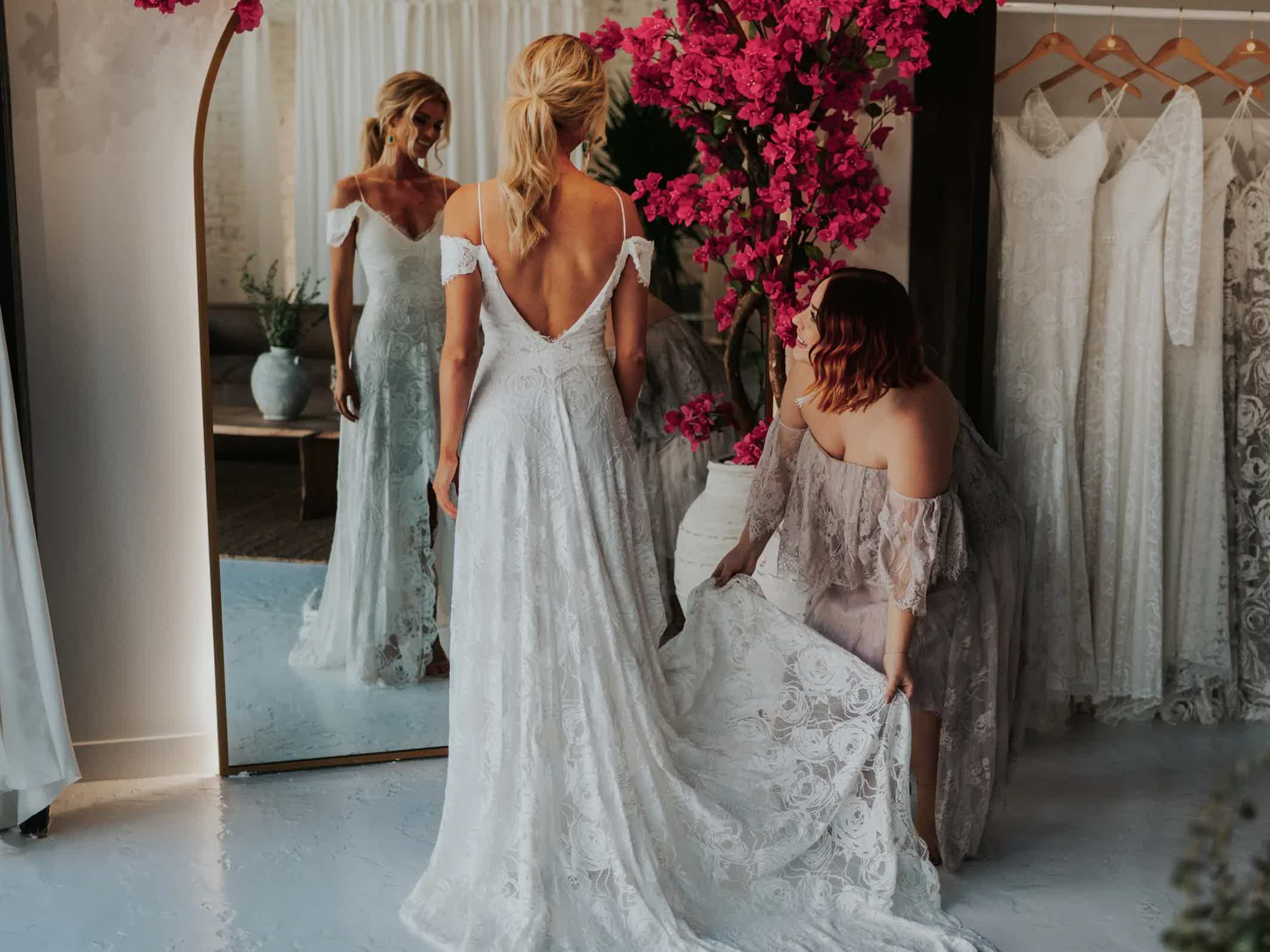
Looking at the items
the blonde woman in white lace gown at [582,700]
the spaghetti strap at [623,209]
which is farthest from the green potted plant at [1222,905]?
the spaghetti strap at [623,209]

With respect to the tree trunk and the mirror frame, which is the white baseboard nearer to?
the mirror frame

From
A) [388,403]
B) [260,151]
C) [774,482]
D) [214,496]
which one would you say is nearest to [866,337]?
[774,482]

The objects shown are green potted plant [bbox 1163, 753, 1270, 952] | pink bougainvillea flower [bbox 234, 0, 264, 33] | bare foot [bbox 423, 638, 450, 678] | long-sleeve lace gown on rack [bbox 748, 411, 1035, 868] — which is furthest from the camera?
bare foot [bbox 423, 638, 450, 678]

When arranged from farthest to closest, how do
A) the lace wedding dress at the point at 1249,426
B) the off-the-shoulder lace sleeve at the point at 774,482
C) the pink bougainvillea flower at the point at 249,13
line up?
1. the lace wedding dress at the point at 1249,426
2. the pink bougainvillea flower at the point at 249,13
3. the off-the-shoulder lace sleeve at the point at 774,482

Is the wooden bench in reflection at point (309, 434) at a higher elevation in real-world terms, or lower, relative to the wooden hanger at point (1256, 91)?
lower

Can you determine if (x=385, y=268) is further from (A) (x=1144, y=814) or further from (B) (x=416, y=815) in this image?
(A) (x=1144, y=814)

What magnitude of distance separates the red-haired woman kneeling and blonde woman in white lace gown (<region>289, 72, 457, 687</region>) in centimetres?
92

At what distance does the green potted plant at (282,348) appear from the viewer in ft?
10.1

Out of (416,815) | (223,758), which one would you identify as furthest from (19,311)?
(416,815)

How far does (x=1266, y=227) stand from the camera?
3.51 meters

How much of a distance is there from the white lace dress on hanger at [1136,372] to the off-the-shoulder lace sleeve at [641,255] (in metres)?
1.56

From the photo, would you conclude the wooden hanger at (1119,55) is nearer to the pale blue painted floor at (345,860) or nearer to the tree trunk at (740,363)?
the tree trunk at (740,363)

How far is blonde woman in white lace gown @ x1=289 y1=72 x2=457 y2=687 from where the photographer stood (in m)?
3.09

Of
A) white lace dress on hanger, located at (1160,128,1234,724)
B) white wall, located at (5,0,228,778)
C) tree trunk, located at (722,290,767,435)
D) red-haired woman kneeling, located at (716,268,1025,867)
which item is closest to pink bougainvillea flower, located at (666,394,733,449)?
tree trunk, located at (722,290,767,435)
